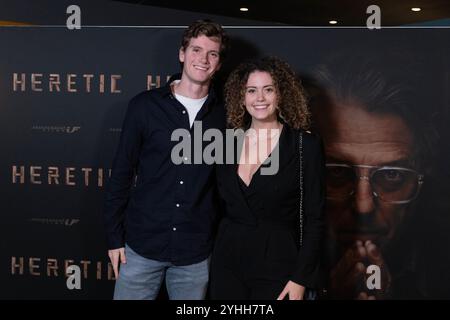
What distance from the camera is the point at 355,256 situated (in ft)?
8.39

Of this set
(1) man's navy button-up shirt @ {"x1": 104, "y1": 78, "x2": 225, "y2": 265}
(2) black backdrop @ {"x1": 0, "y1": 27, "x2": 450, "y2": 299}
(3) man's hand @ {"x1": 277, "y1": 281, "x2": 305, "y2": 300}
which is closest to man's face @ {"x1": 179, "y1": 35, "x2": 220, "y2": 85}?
(1) man's navy button-up shirt @ {"x1": 104, "y1": 78, "x2": 225, "y2": 265}

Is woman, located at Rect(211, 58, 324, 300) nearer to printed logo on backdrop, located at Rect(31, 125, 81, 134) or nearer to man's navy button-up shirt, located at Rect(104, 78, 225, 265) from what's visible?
man's navy button-up shirt, located at Rect(104, 78, 225, 265)

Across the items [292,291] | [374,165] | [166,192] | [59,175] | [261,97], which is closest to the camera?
[292,291]

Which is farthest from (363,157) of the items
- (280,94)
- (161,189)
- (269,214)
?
(161,189)

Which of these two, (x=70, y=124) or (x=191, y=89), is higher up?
(x=191, y=89)

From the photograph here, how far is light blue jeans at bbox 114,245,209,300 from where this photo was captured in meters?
2.13

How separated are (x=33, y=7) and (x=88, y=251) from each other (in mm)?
3456

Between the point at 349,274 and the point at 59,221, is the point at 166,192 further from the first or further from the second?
the point at 349,274

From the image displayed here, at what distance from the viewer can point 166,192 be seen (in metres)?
2.11

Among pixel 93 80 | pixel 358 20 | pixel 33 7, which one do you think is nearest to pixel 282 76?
pixel 93 80

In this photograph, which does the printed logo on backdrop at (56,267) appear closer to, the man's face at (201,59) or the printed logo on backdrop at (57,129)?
the printed logo on backdrop at (57,129)

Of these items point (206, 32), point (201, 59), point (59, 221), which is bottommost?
point (59, 221)

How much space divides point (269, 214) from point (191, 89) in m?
0.60
